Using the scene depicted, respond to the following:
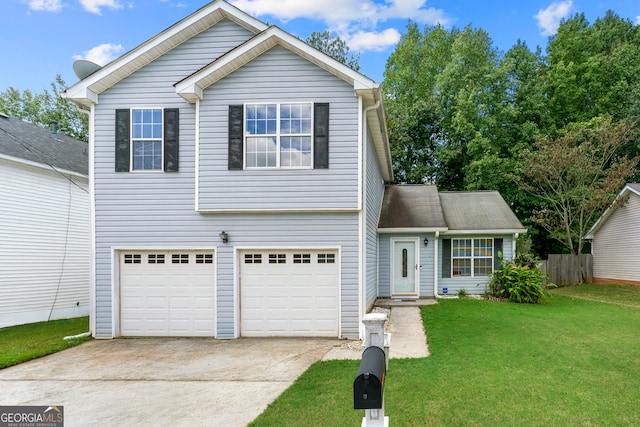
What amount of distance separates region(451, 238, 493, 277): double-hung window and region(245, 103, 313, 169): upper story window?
25.8 ft

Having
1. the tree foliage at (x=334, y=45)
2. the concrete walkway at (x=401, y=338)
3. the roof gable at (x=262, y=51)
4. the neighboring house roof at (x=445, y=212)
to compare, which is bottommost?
the concrete walkway at (x=401, y=338)

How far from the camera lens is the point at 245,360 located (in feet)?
25.5

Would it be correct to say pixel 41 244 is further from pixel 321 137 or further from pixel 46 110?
pixel 46 110

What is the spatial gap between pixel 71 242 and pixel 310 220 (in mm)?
9253

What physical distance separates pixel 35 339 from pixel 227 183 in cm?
566

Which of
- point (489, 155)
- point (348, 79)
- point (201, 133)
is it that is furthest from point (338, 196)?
point (489, 155)

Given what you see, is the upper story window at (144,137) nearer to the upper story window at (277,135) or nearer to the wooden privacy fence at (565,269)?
the upper story window at (277,135)

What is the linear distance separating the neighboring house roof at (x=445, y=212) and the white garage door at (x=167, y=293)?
648 cm

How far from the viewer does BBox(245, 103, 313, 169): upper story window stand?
945 centimetres

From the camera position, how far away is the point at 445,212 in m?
16.2

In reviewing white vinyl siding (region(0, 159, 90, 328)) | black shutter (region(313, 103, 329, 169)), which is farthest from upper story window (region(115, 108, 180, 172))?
white vinyl siding (region(0, 159, 90, 328))

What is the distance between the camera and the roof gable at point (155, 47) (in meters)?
9.67

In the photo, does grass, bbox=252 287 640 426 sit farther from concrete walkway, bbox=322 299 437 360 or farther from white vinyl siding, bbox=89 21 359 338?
white vinyl siding, bbox=89 21 359 338

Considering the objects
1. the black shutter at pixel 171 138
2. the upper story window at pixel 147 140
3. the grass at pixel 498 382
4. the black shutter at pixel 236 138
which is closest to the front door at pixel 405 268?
the grass at pixel 498 382
